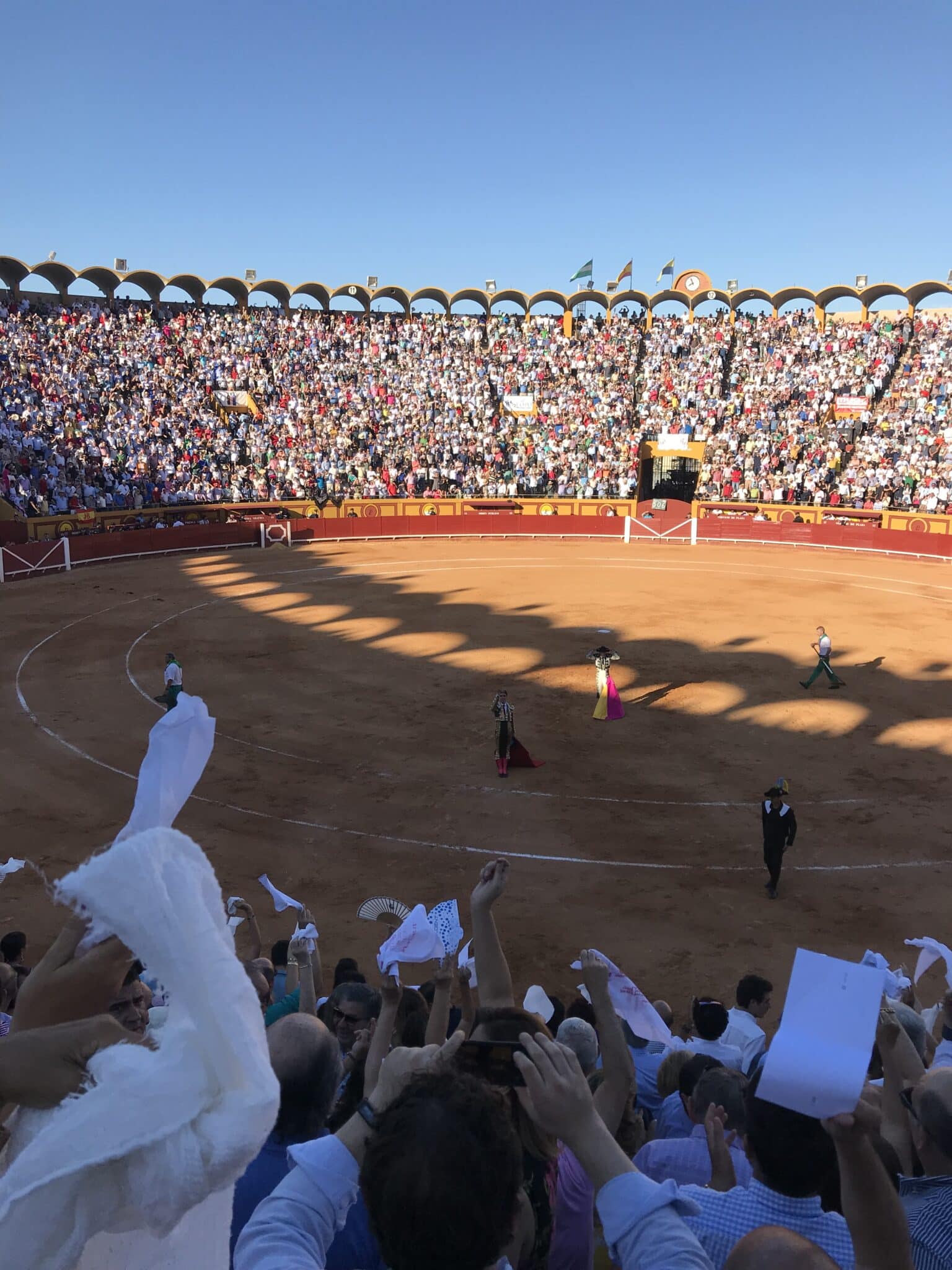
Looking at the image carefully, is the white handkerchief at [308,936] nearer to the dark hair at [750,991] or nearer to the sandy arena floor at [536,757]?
the dark hair at [750,991]

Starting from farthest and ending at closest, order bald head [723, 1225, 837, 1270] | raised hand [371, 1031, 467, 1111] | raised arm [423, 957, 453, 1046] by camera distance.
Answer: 1. raised arm [423, 957, 453, 1046]
2. raised hand [371, 1031, 467, 1111]
3. bald head [723, 1225, 837, 1270]

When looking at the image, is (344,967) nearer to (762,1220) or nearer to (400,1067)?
(762,1220)

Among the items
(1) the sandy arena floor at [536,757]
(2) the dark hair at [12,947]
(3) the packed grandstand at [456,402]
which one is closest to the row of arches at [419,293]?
(3) the packed grandstand at [456,402]

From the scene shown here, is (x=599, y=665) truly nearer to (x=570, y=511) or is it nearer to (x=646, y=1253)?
(x=646, y=1253)

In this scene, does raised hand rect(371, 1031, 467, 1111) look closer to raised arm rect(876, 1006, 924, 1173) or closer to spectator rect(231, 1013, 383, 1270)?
spectator rect(231, 1013, 383, 1270)

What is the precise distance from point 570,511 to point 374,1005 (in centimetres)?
4139

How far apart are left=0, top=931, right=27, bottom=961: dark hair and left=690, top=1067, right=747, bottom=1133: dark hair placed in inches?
221

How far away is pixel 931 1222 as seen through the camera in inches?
114

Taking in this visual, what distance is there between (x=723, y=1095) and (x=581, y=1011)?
1.99m

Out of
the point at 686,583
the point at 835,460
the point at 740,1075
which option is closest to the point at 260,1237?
the point at 740,1075

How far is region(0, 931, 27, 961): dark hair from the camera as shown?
7578 mm

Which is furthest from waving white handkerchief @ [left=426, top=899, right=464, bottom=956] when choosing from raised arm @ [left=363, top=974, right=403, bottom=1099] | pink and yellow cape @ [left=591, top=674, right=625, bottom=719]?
pink and yellow cape @ [left=591, top=674, right=625, bottom=719]

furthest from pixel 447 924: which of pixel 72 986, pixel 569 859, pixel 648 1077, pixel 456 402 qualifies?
pixel 456 402

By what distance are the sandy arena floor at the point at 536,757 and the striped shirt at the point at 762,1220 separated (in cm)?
640
